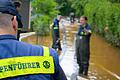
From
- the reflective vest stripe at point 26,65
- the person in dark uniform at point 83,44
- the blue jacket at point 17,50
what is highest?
the blue jacket at point 17,50

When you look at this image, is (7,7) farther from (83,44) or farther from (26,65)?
(83,44)

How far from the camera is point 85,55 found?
1189cm

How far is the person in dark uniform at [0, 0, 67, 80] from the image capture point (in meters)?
2.41

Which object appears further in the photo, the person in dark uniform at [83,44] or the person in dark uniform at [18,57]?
the person in dark uniform at [83,44]

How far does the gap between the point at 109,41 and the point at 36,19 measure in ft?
15.3

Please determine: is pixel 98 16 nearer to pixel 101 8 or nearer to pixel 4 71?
pixel 101 8

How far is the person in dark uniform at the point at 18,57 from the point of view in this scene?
241 cm

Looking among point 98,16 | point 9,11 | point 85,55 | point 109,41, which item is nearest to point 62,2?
point 98,16

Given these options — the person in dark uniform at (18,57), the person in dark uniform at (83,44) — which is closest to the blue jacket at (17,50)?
the person in dark uniform at (18,57)

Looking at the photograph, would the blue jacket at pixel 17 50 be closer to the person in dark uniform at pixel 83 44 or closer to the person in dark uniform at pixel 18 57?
the person in dark uniform at pixel 18 57

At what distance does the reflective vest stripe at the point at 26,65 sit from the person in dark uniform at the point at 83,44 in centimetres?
895

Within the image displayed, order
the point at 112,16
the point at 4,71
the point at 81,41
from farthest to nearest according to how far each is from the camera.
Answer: the point at 112,16
the point at 81,41
the point at 4,71

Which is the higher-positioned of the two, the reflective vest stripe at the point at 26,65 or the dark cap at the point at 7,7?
the dark cap at the point at 7,7

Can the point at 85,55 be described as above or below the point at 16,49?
below
